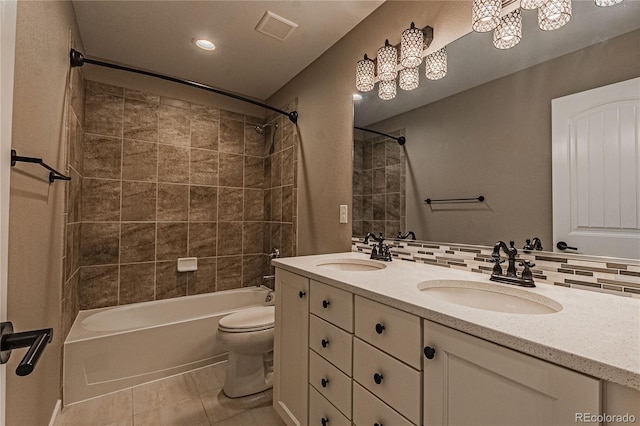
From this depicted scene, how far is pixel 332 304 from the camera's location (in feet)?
3.96

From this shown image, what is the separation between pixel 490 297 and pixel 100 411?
2.28 metres

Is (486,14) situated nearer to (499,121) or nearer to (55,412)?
(499,121)

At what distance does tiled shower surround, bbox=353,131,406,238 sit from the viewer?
172 centimetres

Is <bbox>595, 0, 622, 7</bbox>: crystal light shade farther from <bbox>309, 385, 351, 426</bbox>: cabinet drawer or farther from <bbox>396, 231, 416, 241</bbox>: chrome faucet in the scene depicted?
<bbox>309, 385, 351, 426</bbox>: cabinet drawer

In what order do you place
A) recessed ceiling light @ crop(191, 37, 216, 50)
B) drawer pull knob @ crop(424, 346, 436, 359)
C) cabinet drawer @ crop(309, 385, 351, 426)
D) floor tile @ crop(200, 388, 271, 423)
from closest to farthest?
drawer pull knob @ crop(424, 346, 436, 359)
cabinet drawer @ crop(309, 385, 351, 426)
floor tile @ crop(200, 388, 271, 423)
recessed ceiling light @ crop(191, 37, 216, 50)

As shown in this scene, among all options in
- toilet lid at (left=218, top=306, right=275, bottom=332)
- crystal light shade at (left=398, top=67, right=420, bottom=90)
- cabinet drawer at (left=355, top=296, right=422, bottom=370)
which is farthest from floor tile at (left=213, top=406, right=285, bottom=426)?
crystal light shade at (left=398, top=67, right=420, bottom=90)

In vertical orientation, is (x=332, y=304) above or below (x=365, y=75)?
below

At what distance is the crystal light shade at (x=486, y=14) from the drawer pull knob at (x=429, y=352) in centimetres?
129

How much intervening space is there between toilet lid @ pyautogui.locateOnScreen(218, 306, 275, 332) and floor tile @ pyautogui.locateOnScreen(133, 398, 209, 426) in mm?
478

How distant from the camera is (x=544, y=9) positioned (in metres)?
1.10

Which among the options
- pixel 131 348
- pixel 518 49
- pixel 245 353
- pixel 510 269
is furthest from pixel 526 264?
pixel 131 348

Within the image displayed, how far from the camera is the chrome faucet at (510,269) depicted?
3.52 ft

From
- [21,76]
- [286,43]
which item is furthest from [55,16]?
[286,43]

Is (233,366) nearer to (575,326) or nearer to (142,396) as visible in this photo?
(142,396)
